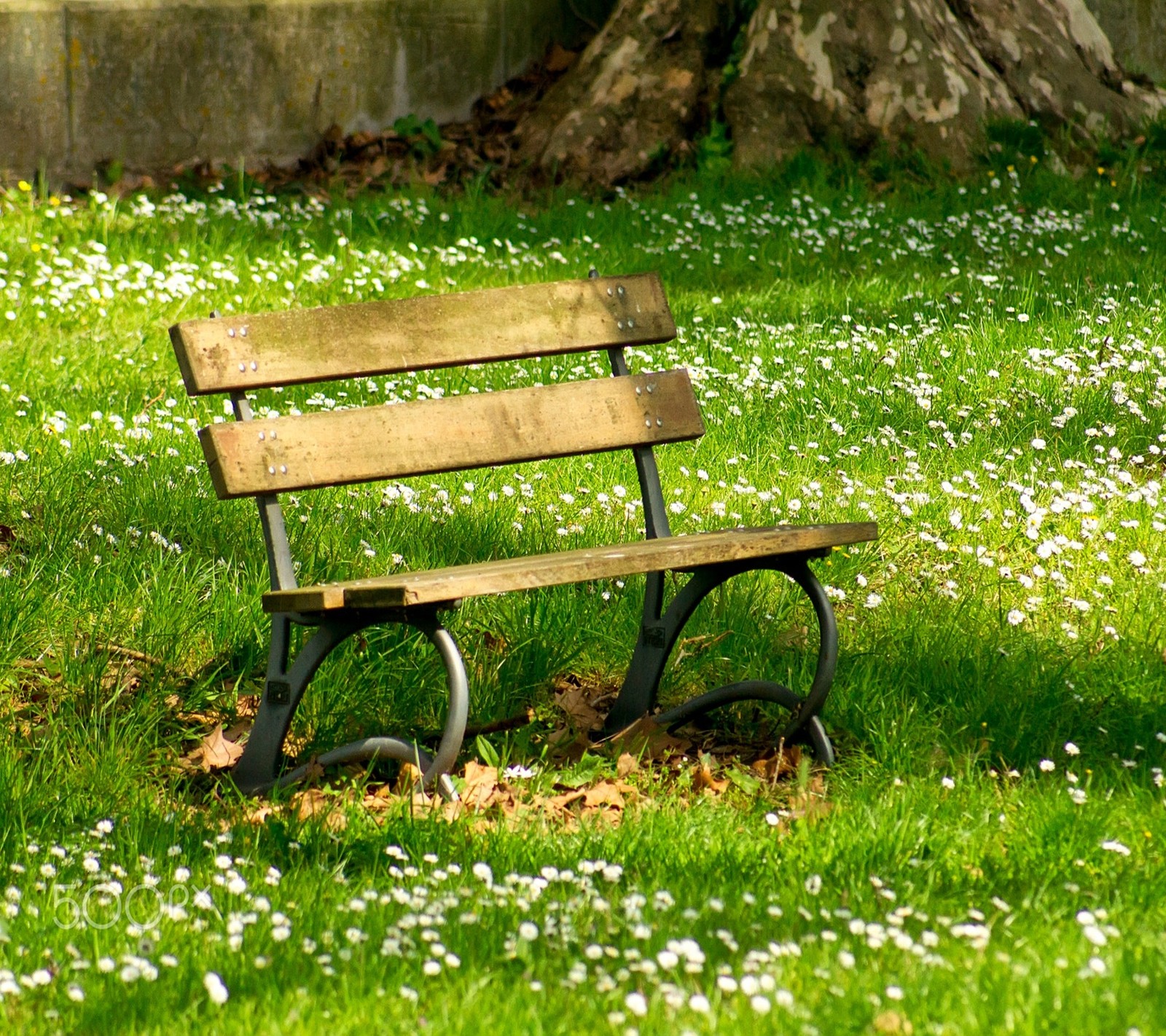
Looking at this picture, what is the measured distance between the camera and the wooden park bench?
323 cm

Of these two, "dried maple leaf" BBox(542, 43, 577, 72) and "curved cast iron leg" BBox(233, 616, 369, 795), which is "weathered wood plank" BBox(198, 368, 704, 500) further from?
"dried maple leaf" BBox(542, 43, 577, 72)

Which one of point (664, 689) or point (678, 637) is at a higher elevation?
point (678, 637)

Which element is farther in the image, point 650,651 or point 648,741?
point 650,651

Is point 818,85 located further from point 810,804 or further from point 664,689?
point 810,804

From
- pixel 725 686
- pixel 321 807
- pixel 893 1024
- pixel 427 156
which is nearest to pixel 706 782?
pixel 725 686

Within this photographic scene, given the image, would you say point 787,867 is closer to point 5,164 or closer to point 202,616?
point 202,616

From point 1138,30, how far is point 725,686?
10.8 m

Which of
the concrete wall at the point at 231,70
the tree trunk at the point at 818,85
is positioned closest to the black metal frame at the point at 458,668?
the tree trunk at the point at 818,85

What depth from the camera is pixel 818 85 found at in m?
10.4

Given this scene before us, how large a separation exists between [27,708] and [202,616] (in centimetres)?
50

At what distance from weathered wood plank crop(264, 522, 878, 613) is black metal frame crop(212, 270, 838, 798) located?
0.25ft

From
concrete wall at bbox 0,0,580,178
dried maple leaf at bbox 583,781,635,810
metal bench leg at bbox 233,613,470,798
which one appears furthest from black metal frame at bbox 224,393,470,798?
concrete wall at bbox 0,0,580,178

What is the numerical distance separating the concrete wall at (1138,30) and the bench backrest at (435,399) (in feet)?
32.7

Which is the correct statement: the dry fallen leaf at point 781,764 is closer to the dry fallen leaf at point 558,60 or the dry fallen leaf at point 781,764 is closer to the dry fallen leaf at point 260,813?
the dry fallen leaf at point 260,813
